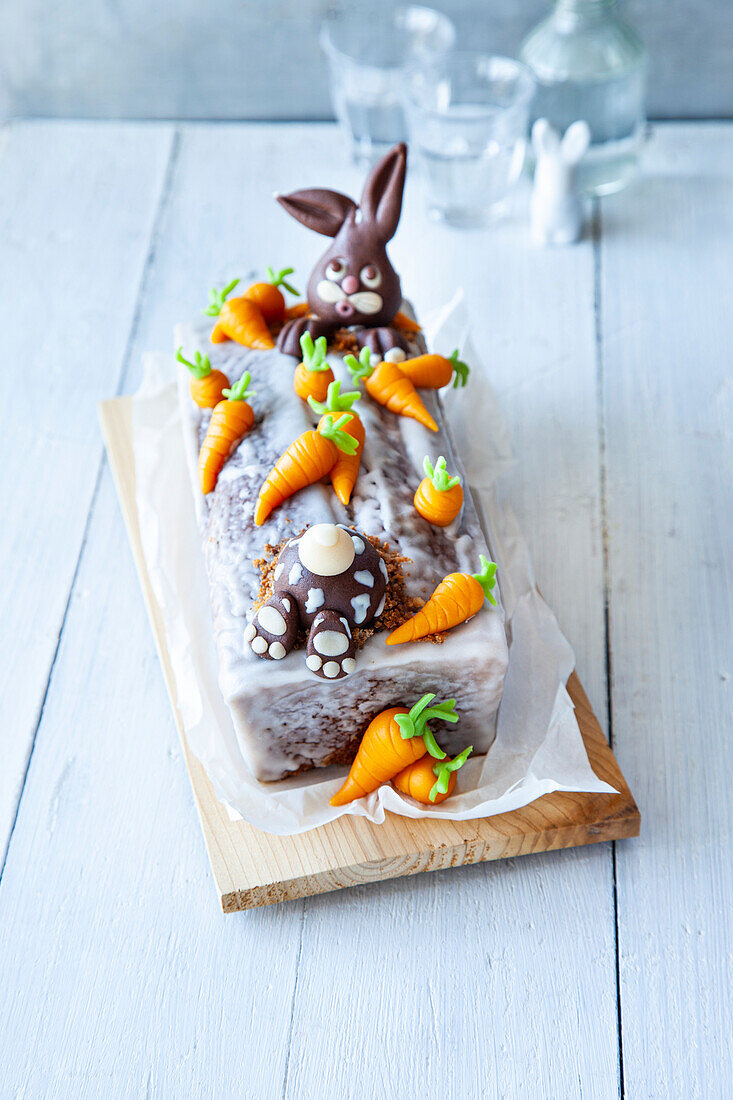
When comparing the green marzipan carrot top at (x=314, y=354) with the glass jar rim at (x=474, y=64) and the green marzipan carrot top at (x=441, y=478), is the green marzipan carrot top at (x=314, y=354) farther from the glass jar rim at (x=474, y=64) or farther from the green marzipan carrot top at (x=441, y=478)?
the glass jar rim at (x=474, y=64)

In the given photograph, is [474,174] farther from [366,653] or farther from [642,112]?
[366,653]

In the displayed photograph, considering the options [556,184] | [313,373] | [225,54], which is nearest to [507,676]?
[313,373]

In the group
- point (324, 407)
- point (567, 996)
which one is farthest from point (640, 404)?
point (567, 996)

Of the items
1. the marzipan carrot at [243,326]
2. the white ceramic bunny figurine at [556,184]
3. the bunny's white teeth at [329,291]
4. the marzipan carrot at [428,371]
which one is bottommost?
the marzipan carrot at [428,371]

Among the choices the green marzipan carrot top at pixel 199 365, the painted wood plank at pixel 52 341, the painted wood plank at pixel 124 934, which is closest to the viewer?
the painted wood plank at pixel 124 934

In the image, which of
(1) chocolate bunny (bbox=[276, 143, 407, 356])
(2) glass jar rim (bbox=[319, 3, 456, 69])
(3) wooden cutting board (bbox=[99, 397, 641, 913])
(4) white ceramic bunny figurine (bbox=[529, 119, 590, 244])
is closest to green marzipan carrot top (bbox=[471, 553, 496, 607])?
(3) wooden cutting board (bbox=[99, 397, 641, 913])

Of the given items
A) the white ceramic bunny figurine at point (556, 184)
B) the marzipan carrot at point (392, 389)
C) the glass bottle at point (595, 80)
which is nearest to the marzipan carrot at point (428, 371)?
the marzipan carrot at point (392, 389)

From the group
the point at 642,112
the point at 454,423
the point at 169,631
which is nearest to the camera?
the point at 169,631

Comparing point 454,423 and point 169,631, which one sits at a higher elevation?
point 454,423
